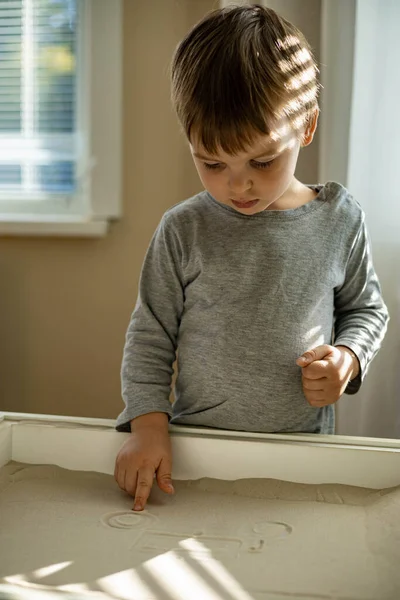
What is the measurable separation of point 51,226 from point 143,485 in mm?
1247

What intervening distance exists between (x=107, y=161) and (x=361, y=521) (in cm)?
135

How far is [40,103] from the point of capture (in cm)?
186

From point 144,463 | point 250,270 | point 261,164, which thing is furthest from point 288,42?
point 144,463

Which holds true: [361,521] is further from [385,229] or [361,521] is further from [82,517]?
[385,229]

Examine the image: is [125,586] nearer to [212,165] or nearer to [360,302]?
[212,165]

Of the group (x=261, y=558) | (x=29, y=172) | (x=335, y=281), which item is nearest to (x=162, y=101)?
(x=29, y=172)

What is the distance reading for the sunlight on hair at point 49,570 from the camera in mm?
493

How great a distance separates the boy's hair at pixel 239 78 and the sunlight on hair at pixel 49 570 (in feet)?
1.37

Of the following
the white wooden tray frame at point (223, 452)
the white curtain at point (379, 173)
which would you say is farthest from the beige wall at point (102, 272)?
the white wooden tray frame at point (223, 452)

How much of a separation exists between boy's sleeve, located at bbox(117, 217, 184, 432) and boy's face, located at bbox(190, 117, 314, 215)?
0.13 m

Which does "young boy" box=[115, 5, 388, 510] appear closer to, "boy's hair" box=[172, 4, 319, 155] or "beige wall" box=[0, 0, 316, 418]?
"boy's hair" box=[172, 4, 319, 155]

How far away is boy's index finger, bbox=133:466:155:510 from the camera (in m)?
0.65

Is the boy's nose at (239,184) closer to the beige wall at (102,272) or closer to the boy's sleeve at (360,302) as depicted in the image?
the boy's sleeve at (360,302)

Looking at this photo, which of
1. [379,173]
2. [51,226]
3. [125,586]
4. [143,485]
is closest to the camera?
[125,586]
